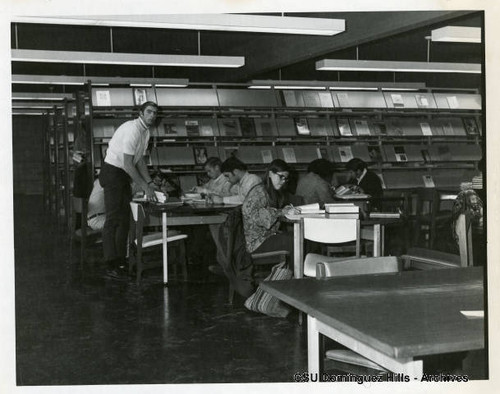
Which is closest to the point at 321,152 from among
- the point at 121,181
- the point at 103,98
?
the point at 103,98

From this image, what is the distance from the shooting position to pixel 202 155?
9.27 meters

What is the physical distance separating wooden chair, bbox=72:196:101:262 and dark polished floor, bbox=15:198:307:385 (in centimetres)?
40

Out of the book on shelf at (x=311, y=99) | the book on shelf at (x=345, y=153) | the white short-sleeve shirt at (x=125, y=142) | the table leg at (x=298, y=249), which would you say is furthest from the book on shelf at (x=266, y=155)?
the table leg at (x=298, y=249)

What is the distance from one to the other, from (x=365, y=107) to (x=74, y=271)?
17.7ft

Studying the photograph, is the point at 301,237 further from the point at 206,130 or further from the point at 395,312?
the point at 206,130

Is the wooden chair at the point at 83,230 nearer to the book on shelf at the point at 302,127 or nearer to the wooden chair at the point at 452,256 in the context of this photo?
the wooden chair at the point at 452,256

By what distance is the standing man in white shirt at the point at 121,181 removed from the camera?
252 inches

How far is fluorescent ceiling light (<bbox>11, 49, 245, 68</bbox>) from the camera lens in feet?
25.6

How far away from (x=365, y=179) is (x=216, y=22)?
2.93 meters

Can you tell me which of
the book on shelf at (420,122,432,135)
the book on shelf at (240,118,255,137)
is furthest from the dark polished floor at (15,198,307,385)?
the book on shelf at (420,122,432,135)

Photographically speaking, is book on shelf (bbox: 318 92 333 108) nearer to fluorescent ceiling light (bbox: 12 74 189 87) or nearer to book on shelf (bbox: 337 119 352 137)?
book on shelf (bbox: 337 119 352 137)

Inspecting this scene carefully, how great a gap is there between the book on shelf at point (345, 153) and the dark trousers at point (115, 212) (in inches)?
167

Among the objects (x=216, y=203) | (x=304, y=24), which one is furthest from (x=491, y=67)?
(x=216, y=203)

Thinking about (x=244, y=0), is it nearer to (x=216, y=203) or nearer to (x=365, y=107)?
(x=216, y=203)
